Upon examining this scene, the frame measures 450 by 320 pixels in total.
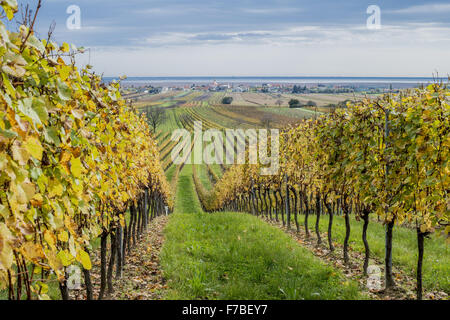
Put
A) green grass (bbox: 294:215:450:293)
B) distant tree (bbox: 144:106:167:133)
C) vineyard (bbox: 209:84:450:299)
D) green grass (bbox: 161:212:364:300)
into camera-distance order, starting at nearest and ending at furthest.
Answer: vineyard (bbox: 209:84:450:299) → green grass (bbox: 161:212:364:300) → green grass (bbox: 294:215:450:293) → distant tree (bbox: 144:106:167:133)

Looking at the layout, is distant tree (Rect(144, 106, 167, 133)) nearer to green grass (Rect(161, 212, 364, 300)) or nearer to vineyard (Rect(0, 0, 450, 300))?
green grass (Rect(161, 212, 364, 300))

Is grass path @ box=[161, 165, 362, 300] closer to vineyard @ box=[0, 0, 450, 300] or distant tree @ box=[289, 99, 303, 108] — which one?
vineyard @ box=[0, 0, 450, 300]

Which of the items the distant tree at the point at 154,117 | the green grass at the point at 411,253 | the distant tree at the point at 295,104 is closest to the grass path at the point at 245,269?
the green grass at the point at 411,253

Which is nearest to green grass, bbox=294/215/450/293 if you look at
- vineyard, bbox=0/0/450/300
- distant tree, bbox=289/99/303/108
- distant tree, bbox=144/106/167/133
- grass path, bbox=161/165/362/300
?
vineyard, bbox=0/0/450/300

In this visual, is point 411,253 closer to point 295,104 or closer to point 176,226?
point 176,226

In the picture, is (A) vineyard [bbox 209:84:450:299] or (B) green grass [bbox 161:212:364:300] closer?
(A) vineyard [bbox 209:84:450:299]

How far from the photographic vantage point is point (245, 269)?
7613mm

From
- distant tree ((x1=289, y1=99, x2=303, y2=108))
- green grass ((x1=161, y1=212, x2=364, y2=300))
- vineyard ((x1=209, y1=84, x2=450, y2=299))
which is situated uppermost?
distant tree ((x1=289, y1=99, x2=303, y2=108))

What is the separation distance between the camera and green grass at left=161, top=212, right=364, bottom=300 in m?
6.34

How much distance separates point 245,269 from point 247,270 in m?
0.06

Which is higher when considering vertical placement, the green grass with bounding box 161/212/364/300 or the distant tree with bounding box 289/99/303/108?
the distant tree with bounding box 289/99/303/108

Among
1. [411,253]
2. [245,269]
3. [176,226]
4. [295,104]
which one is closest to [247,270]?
[245,269]

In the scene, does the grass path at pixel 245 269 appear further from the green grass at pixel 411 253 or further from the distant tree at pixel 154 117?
the distant tree at pixel 154 117

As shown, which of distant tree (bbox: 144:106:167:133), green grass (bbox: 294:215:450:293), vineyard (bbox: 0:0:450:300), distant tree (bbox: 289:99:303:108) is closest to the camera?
vineyard (bbox: 0:0:450:300)
